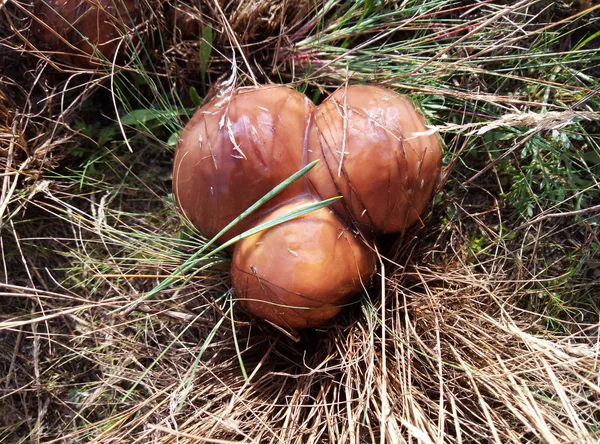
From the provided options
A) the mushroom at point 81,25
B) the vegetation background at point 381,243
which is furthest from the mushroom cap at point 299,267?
the mushroom at point 81,25

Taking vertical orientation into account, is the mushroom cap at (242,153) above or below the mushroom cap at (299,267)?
above

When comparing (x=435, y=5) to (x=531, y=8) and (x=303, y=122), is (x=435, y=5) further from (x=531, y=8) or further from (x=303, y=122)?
(x=303, y=122)

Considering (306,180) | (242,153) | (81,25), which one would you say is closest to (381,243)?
(306,180)

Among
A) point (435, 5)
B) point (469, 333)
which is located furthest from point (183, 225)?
point (435, 5)

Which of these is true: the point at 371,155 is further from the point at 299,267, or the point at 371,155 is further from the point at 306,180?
the point at 299,267

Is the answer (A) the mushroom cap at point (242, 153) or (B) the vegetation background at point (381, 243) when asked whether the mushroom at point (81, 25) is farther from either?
(A) the mushroom cap at point (242, 153)

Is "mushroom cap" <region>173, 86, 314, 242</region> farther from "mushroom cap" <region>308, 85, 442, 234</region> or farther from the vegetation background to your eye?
the vegetation background

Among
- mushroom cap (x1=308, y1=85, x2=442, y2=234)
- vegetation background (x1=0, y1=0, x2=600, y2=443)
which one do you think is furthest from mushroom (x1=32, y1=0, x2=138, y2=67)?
mushroom cap (x1=308, y1=85, x2=442, y2=234)
